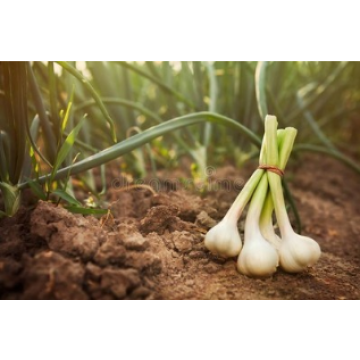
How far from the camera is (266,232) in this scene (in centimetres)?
91

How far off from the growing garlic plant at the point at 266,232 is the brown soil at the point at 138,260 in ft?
0.12

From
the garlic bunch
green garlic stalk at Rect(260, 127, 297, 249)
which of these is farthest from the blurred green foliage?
the garlic bunch

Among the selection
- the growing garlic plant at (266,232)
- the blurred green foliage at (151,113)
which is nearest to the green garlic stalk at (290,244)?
the growing garlic plant at (266,232)

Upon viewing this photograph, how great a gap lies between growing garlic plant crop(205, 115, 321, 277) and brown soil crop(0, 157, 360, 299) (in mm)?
37

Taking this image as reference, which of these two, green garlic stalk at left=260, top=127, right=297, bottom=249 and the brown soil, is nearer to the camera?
the brown soil

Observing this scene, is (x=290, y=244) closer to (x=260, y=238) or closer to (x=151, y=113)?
(x=260, y=238)

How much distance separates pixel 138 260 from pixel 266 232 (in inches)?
9.8

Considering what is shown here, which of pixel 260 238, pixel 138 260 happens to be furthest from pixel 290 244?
pixel 138 260

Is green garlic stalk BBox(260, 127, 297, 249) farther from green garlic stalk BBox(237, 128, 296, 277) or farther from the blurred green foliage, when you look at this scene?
the blurred green foliage

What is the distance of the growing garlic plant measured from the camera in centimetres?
85

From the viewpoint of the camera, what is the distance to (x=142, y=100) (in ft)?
5.86

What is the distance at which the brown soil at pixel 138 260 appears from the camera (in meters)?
0.75
